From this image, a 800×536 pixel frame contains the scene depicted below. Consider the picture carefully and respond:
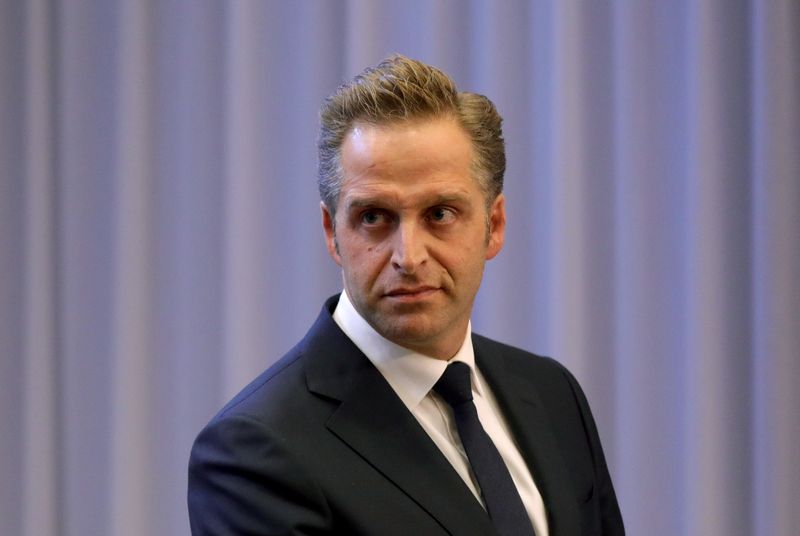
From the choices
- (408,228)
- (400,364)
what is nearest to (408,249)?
(408,228)

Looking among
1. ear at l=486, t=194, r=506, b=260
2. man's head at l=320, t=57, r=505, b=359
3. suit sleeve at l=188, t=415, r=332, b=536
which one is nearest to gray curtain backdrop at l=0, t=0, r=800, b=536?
ear at l=486, t=194, r=506, b=260

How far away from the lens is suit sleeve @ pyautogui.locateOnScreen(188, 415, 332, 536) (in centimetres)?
116

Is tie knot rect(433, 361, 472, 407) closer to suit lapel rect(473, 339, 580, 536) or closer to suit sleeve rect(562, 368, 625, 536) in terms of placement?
suit lapel rect(473, 339, 580, 536)

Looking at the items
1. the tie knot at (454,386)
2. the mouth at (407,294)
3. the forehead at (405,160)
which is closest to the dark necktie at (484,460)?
the tie knot at (454,386)

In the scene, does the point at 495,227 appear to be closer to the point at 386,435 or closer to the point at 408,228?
the point at 408,228

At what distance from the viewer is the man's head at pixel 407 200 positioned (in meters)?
1.29

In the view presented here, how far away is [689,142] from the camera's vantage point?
246cm

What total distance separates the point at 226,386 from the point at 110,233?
0.43 meters

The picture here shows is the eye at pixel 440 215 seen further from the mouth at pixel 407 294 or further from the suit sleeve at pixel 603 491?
the suit sleeve at pixel 603 491

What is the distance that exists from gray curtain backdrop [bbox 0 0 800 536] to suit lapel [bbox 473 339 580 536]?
89 centimetres

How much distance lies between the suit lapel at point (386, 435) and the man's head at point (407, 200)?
6 cm

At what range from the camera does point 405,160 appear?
1.30 metres

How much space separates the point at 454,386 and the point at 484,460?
0.10m

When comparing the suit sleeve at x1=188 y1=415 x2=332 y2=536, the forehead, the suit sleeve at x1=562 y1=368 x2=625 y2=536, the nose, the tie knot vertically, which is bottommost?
the suit sleeve at x1=562 y1=368 x2=625 y2=536
